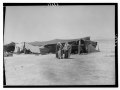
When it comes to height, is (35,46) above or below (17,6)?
below

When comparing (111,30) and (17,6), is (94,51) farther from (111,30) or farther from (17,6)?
(17,6)

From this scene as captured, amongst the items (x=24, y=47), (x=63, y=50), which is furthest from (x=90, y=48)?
(x=24, y=47)

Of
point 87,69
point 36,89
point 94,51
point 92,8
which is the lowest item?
point 36,89

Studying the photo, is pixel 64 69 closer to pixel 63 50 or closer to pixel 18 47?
pixel 63 50

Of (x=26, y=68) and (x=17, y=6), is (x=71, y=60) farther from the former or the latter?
(x=17, y=6)

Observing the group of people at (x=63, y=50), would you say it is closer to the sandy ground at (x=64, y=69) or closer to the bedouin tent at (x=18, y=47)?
the sandy ground at (x=64, y=69)

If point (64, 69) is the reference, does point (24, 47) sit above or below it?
above

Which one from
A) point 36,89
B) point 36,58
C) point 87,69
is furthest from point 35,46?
point 87,69
